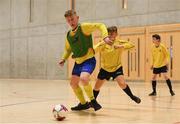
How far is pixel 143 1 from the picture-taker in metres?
17.9

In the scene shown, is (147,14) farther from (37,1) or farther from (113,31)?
(113,31)

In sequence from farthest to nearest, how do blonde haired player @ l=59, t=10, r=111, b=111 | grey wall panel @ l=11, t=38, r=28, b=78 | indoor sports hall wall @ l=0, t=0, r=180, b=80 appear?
grey wall panel @ l=11, t=38, r=28, b=78 < indoor sports hall wall @ l=0, t=0, r=180, b=80 < blonde haired player @ l=59, t=10, r=111, b=111

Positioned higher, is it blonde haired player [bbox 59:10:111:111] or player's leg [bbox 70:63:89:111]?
blonde haired player [bbox 59:10:111:111]

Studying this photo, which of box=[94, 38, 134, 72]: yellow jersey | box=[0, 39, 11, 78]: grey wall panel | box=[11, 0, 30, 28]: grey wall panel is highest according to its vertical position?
box=[11, 0, 30, 28]: grey wall panel

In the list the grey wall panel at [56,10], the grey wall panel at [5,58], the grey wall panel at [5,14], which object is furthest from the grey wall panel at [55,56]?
the grey wall panel at [5,14]

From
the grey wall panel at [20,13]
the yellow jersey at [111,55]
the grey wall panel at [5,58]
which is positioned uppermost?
the grey wall panel at [20,13]

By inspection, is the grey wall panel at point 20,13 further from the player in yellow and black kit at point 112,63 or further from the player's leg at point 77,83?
the player's leg at point 77,83

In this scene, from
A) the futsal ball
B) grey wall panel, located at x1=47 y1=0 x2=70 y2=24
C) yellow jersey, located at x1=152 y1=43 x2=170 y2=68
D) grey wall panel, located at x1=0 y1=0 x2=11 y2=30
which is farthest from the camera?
grey wall panel, located at x1=0 y1=0 x2=11 y2=30

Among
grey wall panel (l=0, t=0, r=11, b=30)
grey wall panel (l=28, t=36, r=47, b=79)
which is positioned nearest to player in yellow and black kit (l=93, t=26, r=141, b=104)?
grey wall panel (l=28, t=36, r=47, b=79)

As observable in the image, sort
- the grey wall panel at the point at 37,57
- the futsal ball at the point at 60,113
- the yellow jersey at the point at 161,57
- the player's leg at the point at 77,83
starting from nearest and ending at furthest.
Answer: the futsal ball at the point at 60,113 < the player's leg at the point at 77,83 < the yellow jersey at the point at 161,57 < the grey wall panel at the point at 37,57

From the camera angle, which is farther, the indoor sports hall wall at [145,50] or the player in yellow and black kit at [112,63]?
the indoor sports hall wall at [145,50]

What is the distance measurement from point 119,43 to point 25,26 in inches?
681

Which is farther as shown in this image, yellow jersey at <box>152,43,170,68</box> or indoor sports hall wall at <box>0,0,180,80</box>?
indoor sports hall wall at <box>0,0,180,80</box>

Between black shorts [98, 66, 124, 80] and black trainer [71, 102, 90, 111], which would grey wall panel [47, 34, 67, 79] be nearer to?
black shorts [98, 66, 124, 80]
